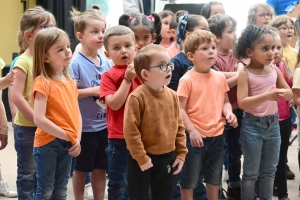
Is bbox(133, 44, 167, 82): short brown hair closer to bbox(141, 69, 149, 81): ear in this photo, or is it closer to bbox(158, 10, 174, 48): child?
bbox(141, 69, 149, 81): ear

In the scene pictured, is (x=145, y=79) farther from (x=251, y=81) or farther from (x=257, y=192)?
(x=257, y=192)

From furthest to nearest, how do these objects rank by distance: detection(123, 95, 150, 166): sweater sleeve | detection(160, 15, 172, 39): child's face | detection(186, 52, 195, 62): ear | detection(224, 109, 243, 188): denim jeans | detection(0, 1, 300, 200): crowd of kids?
detection(160, 15, 172, 39): child's face → detection(224, 109, 243, 188): denim jeans → detection(186, 52, 195, 62): ear → detection(0, 1, 300, 200): crowd of kids → detection(123, 95, 150, 166): sweater sleeve

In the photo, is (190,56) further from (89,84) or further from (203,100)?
(89,84)

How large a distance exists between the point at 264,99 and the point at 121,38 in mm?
933

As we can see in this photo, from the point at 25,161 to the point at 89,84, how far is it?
0.61 metres

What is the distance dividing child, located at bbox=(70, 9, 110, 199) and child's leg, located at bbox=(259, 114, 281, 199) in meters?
1.02

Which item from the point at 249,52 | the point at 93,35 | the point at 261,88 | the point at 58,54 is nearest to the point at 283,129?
the point at 261,88

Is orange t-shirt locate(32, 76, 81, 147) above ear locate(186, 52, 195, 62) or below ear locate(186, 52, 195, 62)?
below

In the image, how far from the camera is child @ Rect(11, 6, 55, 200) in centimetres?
288

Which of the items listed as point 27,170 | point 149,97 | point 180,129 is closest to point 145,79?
point 149,97

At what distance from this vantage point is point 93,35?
10.4 feet

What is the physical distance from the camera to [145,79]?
2.57 metres

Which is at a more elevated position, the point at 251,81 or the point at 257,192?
the point at 251,81

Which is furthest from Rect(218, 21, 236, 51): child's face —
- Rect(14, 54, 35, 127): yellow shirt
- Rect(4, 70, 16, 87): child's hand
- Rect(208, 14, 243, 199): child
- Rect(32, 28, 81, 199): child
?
Rect(4, 70, 16, 87): child's hand
